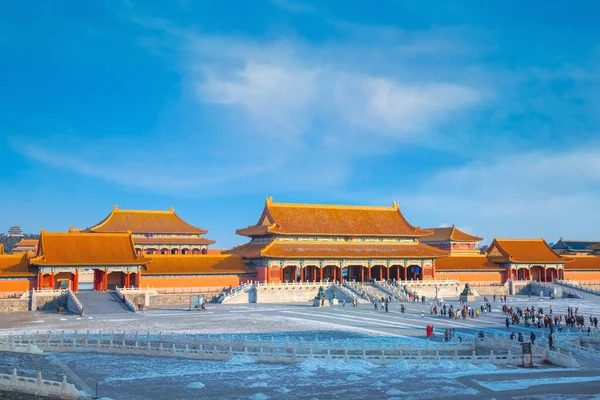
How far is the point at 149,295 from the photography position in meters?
63.5

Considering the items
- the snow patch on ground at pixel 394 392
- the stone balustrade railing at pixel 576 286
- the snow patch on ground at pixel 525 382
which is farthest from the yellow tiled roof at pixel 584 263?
the snow patch on ground at pixel 394 392

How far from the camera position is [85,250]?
6475cm

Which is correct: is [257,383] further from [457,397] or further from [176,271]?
[176,271]

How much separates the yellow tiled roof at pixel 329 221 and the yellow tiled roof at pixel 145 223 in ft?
60.2

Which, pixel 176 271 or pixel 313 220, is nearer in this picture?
pixel 176 271

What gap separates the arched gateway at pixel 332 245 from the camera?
73688mm

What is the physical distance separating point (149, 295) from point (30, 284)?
36.3 feet

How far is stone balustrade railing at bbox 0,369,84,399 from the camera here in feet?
82.8

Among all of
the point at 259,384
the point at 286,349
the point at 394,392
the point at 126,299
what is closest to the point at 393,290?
the point at 126,299

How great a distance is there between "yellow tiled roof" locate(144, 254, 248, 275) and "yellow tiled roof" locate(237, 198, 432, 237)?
19.9 ft

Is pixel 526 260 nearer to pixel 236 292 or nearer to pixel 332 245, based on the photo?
pixel 332 245

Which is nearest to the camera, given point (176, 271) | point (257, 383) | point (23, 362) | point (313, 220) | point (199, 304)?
point (257, 383)

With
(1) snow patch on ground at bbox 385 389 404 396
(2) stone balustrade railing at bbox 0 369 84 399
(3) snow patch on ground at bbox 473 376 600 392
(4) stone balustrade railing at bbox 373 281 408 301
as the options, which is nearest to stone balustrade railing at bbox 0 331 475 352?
(3) snow patch on ground at bbox 473 376 600 392

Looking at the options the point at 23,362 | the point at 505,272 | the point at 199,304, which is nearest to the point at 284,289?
the point at 199,304
